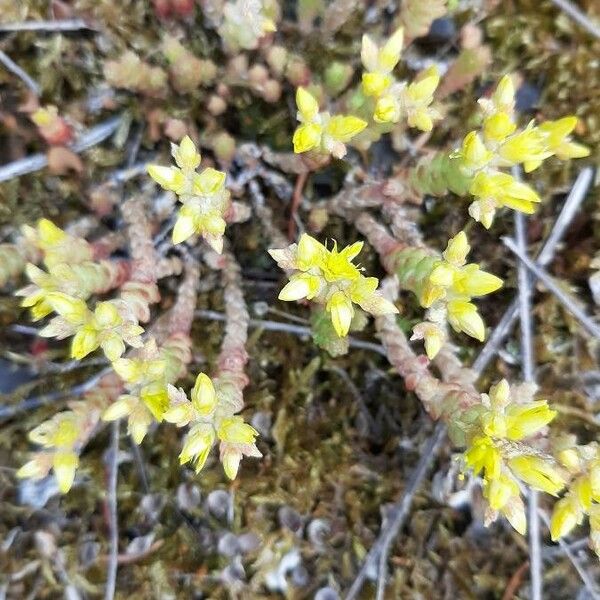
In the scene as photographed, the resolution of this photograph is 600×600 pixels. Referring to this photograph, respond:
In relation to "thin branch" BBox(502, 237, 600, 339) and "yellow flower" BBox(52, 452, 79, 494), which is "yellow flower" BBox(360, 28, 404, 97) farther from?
"yellow flower" BBox(52, 452, 79, 494)

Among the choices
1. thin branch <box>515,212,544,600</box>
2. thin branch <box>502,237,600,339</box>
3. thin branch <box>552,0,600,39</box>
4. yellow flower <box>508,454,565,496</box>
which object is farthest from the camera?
thin branch <box>552,0,600,39</box>

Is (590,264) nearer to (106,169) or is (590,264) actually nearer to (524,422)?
(524,422)

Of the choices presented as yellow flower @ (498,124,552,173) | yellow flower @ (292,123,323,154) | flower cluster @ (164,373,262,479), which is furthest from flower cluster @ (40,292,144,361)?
yellow flower @ (498,124,552,173)

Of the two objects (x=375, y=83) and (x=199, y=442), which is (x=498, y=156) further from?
(x=199, y=442)

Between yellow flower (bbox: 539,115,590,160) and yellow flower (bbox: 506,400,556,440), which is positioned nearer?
yellow flower (bbox: 506,400,556,440)

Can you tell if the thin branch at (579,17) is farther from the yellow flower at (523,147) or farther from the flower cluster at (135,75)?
the flower cluster at (135,75)
